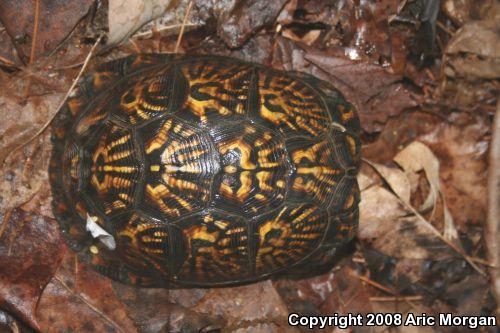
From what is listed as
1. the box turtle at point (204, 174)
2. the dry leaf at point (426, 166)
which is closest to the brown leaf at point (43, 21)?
the box turtle at point (204, 174)

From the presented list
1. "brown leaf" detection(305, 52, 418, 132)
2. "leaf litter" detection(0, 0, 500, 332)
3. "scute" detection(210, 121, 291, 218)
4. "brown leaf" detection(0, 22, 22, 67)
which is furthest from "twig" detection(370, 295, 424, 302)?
"brown leaf" detection(0, 22, 22, 67)

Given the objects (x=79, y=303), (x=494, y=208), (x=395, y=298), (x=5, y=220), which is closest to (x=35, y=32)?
(x=5, y=220)

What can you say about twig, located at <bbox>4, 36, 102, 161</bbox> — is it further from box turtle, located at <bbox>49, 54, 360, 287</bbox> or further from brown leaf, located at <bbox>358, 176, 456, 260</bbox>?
brown leaf, located at <bbox>358, 176, 456, 260</bbox>

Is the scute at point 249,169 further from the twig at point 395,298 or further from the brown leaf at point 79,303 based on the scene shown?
the twig at point 395,298

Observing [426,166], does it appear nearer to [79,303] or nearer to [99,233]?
[99,233]

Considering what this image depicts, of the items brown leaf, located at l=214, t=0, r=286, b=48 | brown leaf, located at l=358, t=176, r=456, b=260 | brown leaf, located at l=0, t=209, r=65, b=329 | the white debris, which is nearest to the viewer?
the white debris

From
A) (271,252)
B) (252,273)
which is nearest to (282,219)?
(271,252)

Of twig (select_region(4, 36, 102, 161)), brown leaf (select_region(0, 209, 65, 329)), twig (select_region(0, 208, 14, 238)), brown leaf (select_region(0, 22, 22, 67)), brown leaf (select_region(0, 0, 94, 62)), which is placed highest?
brown leaf (select_region(0, 0, 94, 62))
